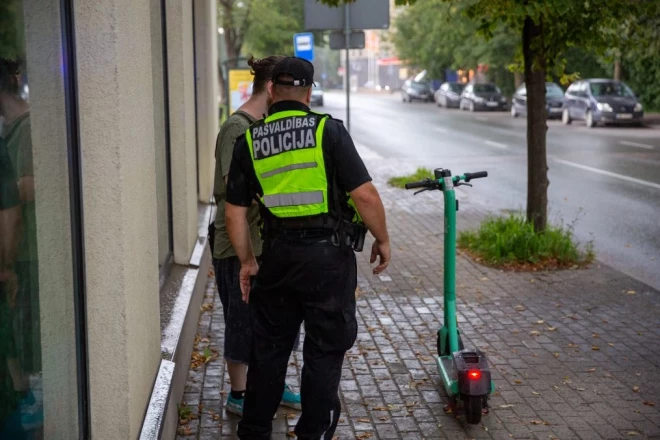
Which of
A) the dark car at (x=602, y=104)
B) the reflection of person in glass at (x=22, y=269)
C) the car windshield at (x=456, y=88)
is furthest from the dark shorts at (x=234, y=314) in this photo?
the car windshield at (x=456, y=88)

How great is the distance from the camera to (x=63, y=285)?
356 cm

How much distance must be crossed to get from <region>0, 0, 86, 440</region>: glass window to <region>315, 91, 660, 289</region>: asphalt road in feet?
22.1

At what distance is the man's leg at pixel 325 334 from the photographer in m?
4.32

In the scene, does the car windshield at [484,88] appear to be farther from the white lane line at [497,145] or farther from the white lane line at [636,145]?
the white lane line at [636,145]

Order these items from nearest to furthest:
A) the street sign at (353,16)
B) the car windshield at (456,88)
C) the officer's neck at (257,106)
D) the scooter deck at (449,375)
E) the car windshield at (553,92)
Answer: the officer's neck at (257,106) < the scooter deck at (449,375) < the street sign at (353,16) < the car windshield at (553,92) < the car windshield at (456,88)

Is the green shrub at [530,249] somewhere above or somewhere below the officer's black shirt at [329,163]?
below

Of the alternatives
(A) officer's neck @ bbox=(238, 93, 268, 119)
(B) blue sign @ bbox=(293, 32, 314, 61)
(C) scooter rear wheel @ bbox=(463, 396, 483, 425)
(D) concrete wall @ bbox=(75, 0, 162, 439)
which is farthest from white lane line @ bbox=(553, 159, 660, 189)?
(D) concrete wall @ bbox=(75, 0, 162, 439)

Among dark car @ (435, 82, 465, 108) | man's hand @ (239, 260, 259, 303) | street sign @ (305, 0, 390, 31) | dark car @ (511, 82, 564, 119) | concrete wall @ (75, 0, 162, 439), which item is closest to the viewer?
concrete wall @ (75, 0, 162, 439)

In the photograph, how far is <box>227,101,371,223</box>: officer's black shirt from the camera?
14.0 ft

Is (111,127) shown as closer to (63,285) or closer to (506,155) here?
(63,285)

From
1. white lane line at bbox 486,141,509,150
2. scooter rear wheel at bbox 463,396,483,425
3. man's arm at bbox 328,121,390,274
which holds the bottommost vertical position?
white lane line at bbox 486,141,509,150

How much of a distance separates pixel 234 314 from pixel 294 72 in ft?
4.97

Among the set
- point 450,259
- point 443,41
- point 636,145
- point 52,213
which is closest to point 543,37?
point 450,259

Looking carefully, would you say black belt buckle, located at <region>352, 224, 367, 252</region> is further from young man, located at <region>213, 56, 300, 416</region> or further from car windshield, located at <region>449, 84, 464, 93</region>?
car windshield, located at <region>449, 84, 464, 93</region>
